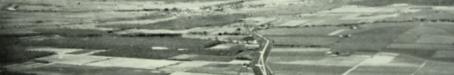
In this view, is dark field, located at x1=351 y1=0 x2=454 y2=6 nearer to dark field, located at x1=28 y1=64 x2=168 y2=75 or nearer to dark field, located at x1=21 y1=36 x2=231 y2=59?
dark field, located at x1=21 y1=36 x2=231 y2=59

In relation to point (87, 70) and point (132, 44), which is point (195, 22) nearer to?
point (132, 44)

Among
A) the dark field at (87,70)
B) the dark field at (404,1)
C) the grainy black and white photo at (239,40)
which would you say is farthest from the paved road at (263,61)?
the dark field at (404,1)

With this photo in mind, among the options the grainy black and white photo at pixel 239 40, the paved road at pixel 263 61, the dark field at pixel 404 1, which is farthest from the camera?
the dark field at pixel 404 1

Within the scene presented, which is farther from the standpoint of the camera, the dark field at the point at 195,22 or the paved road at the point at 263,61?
the dark field at the point at 195,22

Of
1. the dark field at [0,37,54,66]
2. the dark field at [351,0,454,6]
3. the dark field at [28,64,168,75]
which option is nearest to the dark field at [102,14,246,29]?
the dark field at [0,37,54,66]

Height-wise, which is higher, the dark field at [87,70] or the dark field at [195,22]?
Result: the dark field at [87,70]

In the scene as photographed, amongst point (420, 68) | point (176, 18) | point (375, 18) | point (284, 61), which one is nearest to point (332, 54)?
point (284, 61)

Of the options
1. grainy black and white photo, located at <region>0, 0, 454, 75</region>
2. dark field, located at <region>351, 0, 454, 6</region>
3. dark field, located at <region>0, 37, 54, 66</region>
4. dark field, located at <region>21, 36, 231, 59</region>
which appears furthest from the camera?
dark field, located at <region>351, 0, 454, 6</region>

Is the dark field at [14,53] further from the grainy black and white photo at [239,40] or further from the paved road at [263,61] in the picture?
the paved road at [263,61]
